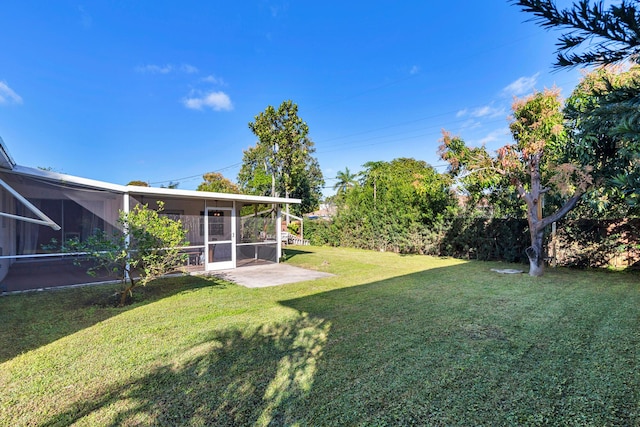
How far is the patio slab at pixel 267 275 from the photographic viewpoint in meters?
8.00

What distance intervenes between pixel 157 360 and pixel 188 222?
6347mm

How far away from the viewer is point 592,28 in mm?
823

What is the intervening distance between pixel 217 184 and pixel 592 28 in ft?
116

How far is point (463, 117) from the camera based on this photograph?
1739 centimetres

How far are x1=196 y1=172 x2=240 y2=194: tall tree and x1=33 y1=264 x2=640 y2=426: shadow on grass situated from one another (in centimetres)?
2901

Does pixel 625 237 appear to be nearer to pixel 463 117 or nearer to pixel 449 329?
pixel 449 329

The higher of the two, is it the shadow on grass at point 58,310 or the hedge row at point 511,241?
the hedge row at point 511,241

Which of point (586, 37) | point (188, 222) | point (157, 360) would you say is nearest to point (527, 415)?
point (586, 37)

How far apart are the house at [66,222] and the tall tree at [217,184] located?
73.8 ft

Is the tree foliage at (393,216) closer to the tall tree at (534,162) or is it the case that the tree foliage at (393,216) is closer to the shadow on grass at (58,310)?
the tall tree at (534,162)

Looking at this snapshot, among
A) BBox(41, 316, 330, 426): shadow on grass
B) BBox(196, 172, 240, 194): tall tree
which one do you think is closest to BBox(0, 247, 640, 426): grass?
BBox(41, 316, 330, 426): shadow on grass

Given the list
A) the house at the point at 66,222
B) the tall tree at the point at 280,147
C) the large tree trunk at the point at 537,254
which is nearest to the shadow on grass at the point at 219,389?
the house at the point at 66,222

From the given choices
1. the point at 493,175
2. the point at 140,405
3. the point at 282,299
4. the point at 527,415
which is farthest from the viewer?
the point at 493,175

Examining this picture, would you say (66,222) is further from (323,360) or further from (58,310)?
(323,360)
